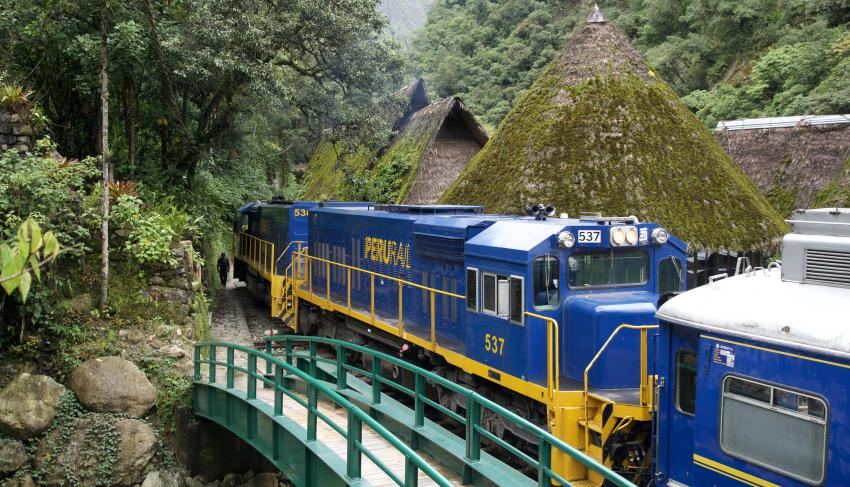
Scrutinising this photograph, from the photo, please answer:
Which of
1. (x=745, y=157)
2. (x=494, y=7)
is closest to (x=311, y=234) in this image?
(x=745, y=157)

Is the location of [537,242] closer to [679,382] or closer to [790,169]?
[679,382]

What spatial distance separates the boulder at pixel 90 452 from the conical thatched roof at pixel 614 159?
10571 millimetres

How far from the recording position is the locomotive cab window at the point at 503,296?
31.3 feet

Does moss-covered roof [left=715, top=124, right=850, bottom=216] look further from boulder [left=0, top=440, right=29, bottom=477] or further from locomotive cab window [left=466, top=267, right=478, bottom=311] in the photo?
boulder [left=0, top=440, right=29, bottom=477]

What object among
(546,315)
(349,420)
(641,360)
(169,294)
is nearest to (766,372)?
(641,360)

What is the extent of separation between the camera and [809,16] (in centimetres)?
3597

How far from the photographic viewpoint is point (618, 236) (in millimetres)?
9648

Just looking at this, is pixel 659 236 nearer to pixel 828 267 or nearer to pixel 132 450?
pixel 828 267

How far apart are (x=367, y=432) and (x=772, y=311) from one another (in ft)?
17.3

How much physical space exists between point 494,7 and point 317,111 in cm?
4254

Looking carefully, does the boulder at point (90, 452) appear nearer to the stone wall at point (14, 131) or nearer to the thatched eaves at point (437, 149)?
the stone wall at point (14, 131)

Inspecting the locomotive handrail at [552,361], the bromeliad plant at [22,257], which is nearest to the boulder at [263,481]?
the locomotive handrail at [552,361]

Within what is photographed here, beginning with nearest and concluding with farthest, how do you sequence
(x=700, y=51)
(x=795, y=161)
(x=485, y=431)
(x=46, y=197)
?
(x=485, y=431) < (x=46, y=197) < (x=795, y=161) < (x=700, y=51)

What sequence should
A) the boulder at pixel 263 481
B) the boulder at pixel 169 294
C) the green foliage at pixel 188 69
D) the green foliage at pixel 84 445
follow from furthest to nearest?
the green foliage at pixel 188 69, the boulder at pixel 169 294, the boulder at pixel 263 481, the green foliage at pixel 84 445
